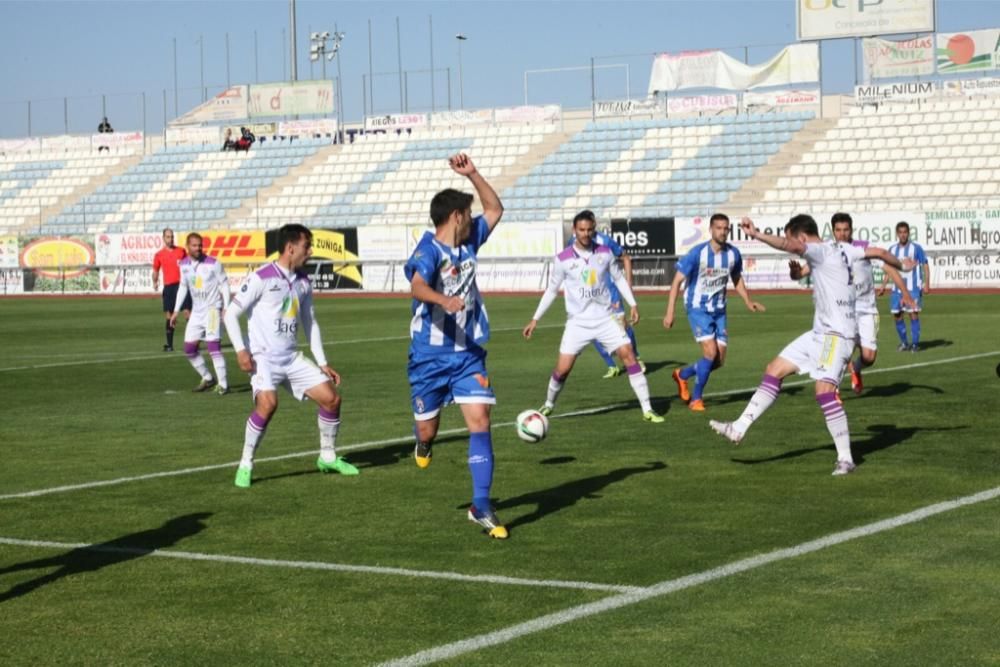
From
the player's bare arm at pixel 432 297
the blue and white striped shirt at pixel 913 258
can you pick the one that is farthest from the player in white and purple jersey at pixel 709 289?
the blue and white striped shirt at pixel 913 258

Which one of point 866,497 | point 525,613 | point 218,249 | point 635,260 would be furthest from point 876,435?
point 218,249

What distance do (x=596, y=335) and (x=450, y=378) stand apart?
6478 millimetres

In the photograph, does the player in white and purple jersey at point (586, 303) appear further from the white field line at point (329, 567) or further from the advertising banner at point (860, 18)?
the advertising banner at point (860, 18)

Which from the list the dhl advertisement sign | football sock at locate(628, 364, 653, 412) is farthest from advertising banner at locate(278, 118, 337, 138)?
football sock at locate(628, 364, 653, 412)

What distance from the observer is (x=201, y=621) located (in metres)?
7.34

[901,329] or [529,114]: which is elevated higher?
[529,114]

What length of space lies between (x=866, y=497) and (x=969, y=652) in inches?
164

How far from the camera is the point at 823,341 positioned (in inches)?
476

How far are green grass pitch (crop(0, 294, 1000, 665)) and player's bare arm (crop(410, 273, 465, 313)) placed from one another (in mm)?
1420

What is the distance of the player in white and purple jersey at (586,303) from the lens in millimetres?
15984

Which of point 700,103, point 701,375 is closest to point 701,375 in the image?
point 701,375

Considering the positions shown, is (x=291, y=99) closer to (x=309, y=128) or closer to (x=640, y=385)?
(x=309, y=128)

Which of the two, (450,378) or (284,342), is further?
(284,342)

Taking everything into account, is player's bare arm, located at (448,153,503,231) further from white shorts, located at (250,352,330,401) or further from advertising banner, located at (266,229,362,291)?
advertising banner, located at (266,229,362,291)
